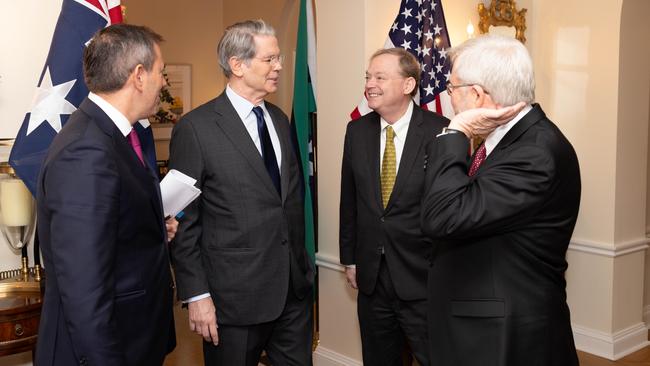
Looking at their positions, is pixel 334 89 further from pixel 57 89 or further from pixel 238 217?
pixel 57 89

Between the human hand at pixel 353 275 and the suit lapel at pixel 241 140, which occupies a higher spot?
the suit lapel at pixel 241 140

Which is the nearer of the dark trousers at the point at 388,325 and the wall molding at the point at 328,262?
the dark trousers at the point at 388,325

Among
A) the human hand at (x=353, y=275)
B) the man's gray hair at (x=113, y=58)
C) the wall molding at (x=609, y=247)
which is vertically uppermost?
the man's gray hair at (x=113, y=58)

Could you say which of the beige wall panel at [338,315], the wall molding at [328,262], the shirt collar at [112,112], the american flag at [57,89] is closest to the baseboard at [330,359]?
the beige wall panel at [338,315]

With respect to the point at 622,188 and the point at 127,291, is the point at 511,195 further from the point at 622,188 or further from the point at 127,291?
the point at 622,188

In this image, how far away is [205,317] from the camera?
2467mm

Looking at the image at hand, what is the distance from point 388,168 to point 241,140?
0.69 meters

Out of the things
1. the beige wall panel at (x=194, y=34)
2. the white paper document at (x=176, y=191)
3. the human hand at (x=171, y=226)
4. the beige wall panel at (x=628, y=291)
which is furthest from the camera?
the beige wall panel at (x=194, y=34)

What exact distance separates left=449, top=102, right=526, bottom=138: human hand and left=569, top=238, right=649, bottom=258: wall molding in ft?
8.86

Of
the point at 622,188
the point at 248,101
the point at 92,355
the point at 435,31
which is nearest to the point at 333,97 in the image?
the point at 435,31

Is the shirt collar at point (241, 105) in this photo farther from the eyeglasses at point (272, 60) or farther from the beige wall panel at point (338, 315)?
the beige wall panel at point (338, 315)

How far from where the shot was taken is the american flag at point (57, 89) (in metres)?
2.52

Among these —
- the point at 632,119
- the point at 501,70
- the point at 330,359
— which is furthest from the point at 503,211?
the point at 632,119

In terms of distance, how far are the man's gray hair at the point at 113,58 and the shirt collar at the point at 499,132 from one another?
3.46 feet
